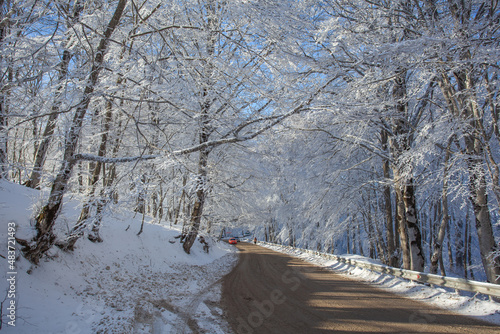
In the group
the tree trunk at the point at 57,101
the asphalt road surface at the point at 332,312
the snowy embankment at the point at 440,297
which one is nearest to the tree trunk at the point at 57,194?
the tree trunk at the point at 57,101

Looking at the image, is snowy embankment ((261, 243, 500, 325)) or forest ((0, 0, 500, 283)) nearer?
forest ((0, 0, 500, 283))

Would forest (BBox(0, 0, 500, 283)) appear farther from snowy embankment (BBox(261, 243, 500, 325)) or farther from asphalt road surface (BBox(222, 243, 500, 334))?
asphalt road surface (BBox(222, 243, 500, 334))

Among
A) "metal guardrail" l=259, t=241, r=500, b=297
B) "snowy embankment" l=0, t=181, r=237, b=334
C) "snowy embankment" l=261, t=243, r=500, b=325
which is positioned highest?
"metal guardrail" l=259, t=241, r=500, b=297

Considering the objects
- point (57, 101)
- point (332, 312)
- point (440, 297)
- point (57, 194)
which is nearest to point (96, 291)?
point (57, 194)

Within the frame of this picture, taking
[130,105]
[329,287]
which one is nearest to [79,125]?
[130,105]

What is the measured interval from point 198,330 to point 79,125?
4494mm

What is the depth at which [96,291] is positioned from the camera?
5969mm

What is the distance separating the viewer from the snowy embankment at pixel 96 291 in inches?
164

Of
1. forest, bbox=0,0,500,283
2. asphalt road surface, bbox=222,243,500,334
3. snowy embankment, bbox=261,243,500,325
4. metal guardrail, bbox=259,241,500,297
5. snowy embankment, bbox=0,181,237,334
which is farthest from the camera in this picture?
metal guardrail, bbox=259,241,500,297

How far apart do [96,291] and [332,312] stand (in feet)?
18.1

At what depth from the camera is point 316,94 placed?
4297 millimetres

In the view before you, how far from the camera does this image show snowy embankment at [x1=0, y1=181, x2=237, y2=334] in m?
4.17

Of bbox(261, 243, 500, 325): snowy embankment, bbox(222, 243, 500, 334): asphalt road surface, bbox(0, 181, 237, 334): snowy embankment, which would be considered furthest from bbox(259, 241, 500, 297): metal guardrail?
bbox(0, 181, 237, 334): snowy embankment

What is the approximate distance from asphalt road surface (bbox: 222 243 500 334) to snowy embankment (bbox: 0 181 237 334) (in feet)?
2.22
